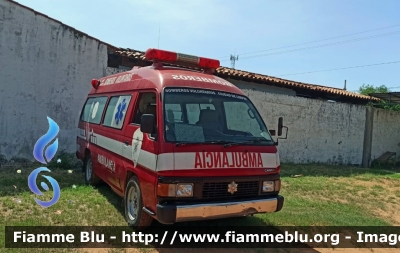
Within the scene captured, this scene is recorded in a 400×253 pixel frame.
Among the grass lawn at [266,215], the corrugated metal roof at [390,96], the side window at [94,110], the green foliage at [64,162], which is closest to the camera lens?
the grass lawn at [266,215]

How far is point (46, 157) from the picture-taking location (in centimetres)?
915

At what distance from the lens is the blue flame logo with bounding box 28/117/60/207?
6250 mm

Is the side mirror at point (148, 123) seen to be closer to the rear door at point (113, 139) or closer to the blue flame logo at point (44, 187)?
the rear door at point (113, 139)

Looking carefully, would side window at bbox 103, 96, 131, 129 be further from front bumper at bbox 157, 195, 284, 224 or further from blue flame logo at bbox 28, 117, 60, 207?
front bumper at bbox 157, 195, 284, 224

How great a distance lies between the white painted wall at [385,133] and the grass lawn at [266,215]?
7.35m

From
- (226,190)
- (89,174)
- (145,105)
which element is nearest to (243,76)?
(89,174)

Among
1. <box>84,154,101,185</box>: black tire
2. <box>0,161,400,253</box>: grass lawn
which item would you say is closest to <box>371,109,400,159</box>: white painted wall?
<box>0,161,400,253</box>: grass lawn

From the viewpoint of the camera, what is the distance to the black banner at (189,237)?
14.5 ft

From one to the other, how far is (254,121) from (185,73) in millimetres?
1252

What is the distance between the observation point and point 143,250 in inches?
170

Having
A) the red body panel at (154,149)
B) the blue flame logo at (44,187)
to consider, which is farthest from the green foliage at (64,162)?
the red body panel at (154,149)

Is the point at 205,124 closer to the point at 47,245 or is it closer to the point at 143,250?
the point at 143,250

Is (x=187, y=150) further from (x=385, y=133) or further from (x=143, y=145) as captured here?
(x=385, y=133)

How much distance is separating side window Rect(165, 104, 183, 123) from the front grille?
0.92m
